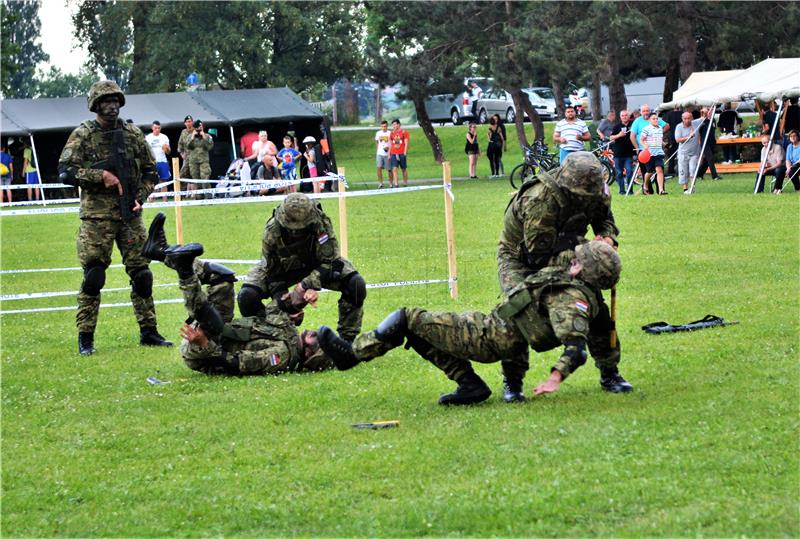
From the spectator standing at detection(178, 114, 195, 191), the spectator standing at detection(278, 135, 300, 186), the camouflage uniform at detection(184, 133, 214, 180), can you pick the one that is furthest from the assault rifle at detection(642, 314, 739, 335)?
the spectator standing at detection(278, 135, 300, 186)

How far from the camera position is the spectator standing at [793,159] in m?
25.7

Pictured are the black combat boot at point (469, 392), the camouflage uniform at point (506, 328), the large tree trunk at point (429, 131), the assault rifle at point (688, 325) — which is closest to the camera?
the camouflage uniform at point (506, 328)

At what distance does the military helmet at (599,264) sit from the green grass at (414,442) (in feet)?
2.87

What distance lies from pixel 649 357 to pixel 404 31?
33233 millimetres

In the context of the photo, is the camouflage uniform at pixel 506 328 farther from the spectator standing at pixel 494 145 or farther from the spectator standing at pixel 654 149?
the spectator standing at pixel 494 145

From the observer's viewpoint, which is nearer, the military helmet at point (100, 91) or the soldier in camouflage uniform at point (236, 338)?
the soldier in camouflage uniform at point (236, 338)

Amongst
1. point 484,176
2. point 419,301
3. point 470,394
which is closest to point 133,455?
point 470,394

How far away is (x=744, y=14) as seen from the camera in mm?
38812

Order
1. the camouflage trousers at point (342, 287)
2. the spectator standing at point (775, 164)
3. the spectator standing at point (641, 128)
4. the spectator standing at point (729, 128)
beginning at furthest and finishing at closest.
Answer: the spectator standing at point (729, 128), the spectator standing at point (641, 128), the spectator standing at point (775, 164), the camouflage trousers at point (342, 287)

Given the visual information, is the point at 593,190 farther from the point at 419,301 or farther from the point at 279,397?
the point at 419,301

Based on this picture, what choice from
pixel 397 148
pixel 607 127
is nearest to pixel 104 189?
pixel 607 127

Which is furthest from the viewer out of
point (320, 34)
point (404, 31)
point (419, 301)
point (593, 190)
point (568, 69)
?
point (320, 34)

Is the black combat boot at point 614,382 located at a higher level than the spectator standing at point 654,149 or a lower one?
lower

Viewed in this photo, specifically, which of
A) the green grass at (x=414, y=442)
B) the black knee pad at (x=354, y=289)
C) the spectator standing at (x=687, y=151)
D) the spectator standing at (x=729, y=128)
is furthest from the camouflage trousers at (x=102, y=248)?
the spectator standing at (x=729, y=128)
